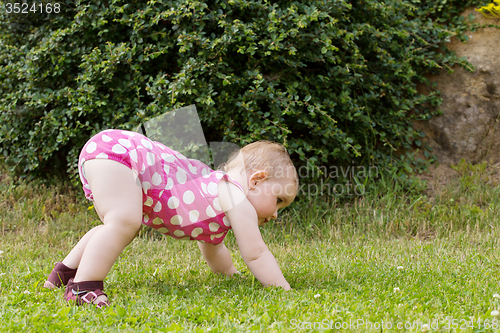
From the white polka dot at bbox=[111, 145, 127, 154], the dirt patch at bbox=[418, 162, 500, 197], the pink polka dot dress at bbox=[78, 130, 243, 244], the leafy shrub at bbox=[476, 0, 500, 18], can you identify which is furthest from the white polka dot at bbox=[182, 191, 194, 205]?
the leafy shrub at bbox=[476, 0, 500, 18]

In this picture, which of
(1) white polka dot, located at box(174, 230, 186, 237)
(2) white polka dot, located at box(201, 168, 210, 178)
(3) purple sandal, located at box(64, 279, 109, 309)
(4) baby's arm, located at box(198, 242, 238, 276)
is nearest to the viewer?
(3) purple sandal, located at box(64, 279, 109, 309)

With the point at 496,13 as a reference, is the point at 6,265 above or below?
below

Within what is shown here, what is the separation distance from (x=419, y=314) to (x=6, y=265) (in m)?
2.76

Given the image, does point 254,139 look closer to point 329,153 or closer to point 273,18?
point 329,153

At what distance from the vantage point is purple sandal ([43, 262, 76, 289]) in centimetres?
258

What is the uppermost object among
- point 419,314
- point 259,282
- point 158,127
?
point 158,127

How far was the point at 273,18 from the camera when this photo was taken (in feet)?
12.5

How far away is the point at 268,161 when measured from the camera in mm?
2592

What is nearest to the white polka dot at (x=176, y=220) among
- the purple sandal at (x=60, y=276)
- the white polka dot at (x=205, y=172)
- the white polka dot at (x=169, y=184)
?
the white polka dot at (x=169, y=184)

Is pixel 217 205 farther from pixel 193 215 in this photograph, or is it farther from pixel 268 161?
pixel 268 161

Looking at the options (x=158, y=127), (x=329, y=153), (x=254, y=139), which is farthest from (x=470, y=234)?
(x=158, y=127)

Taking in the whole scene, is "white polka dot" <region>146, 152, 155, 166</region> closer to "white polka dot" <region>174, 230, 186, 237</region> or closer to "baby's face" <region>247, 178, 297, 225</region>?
"white polka dot" <region>174, 230, 186, 237</region>

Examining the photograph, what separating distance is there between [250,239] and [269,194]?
0.29m

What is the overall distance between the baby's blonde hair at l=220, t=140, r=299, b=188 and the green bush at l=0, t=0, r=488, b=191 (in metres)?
Answer: 1.10
